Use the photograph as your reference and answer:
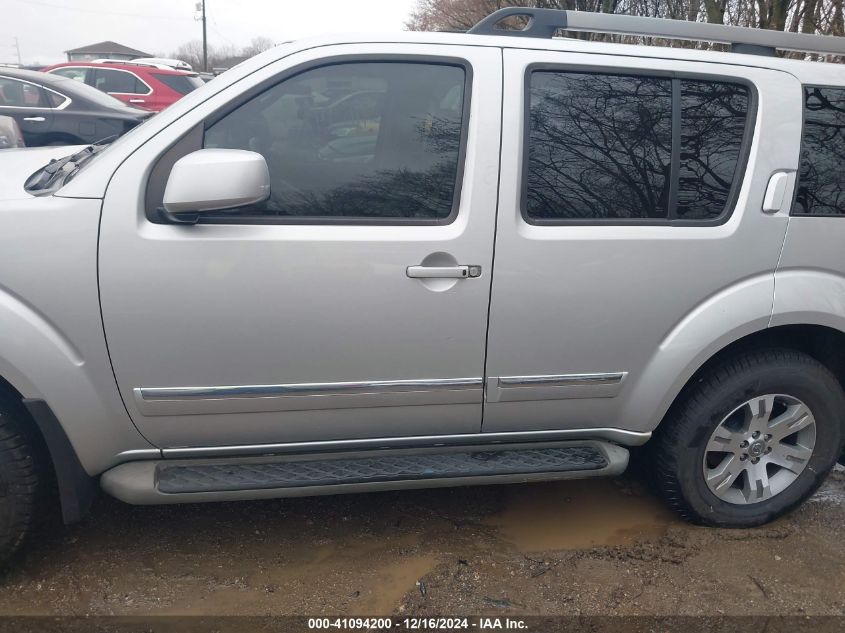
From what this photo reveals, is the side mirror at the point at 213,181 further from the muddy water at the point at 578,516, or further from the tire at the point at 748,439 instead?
the tire at the point at 748,439

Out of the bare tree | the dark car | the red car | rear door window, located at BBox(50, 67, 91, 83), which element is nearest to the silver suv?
the bare tree

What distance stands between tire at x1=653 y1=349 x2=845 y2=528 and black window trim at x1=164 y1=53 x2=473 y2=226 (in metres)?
1.27

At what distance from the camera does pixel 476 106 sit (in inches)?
94.1

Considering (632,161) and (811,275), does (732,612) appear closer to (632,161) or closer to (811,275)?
(811,275)

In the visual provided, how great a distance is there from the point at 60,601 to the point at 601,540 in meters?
2.05

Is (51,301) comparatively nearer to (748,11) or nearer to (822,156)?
(822,156)

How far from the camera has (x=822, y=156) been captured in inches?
105

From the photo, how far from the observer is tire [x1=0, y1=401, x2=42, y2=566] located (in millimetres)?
2264

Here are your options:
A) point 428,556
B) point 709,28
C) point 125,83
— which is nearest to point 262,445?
point 428,556

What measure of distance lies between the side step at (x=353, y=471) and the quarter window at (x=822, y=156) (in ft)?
3.94

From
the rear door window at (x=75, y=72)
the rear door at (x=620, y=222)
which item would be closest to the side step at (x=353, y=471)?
the rear door at (x=620, y=222)

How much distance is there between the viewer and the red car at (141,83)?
12.0m

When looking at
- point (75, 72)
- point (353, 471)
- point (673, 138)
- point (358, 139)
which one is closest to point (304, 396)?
point (353, 471)

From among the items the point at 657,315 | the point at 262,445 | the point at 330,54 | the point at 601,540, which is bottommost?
the point at 601,540
